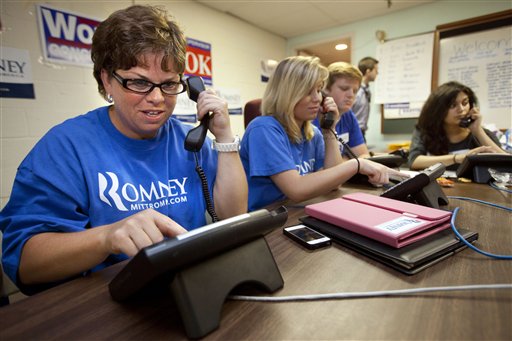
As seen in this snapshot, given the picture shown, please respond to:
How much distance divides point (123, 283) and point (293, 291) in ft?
0.90

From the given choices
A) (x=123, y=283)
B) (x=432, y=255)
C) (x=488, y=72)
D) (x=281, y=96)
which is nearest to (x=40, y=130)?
(x=281, y=96)

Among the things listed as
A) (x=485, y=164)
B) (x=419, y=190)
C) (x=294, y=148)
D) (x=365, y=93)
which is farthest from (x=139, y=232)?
(x=365, y=93)

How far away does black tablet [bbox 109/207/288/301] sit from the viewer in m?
0.34

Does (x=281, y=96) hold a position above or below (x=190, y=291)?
above

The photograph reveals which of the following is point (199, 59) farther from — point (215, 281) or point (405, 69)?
point (215, 281)

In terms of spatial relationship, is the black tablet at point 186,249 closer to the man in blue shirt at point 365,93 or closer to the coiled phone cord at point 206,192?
the coiled phone cord at point 206,192

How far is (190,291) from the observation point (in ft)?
1.23

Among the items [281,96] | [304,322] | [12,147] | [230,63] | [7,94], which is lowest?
[304,322]

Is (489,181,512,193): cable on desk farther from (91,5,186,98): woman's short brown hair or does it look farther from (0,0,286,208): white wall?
(0,0,286,208): white wall

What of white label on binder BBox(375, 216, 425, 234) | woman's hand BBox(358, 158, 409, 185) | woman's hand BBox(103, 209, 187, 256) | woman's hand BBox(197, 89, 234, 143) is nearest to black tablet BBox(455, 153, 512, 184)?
woman's hand BBox(358, 158, 409, 185)

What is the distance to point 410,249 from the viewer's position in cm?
54

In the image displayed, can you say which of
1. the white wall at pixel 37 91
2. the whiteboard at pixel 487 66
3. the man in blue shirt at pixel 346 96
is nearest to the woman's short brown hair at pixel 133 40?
the white wall at pixel 37 91

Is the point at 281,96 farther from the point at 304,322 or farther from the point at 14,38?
the point at 14,38

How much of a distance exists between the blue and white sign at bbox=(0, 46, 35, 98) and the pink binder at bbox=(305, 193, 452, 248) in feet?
7.14
